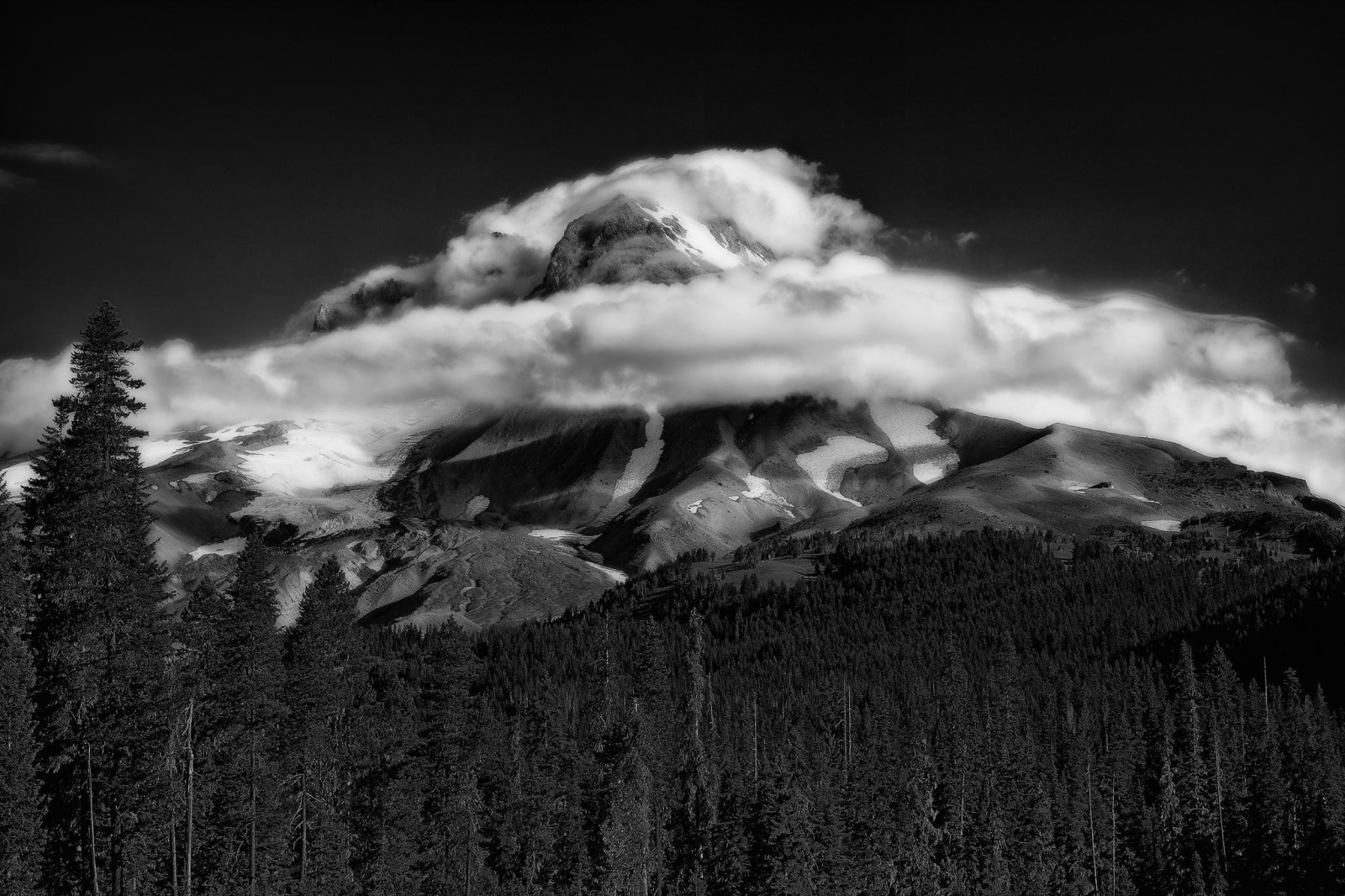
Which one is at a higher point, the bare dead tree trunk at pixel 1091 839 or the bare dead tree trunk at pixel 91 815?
the bare dead tree trunk at pixel 91 815

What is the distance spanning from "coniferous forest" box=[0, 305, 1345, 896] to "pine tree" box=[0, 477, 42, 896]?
4.4 inches

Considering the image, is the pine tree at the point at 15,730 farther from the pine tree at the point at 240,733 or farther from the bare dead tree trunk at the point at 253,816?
the bare dead tree trunk at the point at 253,816

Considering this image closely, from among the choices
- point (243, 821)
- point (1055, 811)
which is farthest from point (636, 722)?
point (243, 821)

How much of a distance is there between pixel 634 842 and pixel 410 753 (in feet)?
76.7

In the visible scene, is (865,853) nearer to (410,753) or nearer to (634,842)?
(634,842)

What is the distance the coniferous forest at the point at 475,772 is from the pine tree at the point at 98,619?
109mm

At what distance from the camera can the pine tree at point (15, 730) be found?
143 feet

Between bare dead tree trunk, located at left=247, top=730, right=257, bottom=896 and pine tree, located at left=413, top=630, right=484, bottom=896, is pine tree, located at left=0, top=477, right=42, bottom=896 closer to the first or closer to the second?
bare dead tree trunk, located at left=247, top=730, right=257, bottom=896

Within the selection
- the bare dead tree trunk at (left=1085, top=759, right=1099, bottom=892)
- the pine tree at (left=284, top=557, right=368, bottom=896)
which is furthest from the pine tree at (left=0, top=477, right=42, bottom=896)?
the bare dead tree trunk at (left=1085, top=759, right=1099, bottom=892)

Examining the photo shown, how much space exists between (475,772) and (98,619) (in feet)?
136

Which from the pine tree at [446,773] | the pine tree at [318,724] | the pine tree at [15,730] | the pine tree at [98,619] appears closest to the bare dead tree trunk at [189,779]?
the pine tree at [98,619]

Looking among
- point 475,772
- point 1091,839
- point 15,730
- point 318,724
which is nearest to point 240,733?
point 318,724

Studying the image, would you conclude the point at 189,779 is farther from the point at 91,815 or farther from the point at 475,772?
the point at 475,772

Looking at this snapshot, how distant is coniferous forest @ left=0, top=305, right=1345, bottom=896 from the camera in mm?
44781
